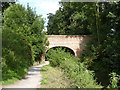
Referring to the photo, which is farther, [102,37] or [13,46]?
[102,37]

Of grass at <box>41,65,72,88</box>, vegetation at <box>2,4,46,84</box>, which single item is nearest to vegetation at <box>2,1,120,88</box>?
vegetation at <box>2,4,46,84</box>

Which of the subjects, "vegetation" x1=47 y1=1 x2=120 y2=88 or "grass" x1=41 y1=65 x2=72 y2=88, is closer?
"grass" x1=41 y1=65 x2=72 y2=88

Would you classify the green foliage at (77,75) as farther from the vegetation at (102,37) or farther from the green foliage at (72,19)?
the green foliage at (72,19)

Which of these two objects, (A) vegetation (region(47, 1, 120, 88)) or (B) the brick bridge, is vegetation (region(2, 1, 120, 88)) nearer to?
(A) vegetation (region(47, 1, 120, 88))

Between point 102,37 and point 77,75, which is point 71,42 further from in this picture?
point 77,75

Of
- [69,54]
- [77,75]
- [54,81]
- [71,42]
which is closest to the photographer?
[54,81]

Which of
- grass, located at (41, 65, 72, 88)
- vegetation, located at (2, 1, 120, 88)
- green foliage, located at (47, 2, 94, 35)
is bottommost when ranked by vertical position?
grass, located at (41, 65, 72, 88)

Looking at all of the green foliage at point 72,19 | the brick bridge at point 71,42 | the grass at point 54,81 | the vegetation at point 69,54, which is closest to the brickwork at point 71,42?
the brick bridge at point 71,42

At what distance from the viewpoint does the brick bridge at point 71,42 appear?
17.5 meters

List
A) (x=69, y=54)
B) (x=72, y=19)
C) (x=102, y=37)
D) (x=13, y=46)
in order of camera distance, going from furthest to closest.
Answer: (x=72, y=19) < (x=102, y=37) < (x=69, y=54) < (x=13, y=46)

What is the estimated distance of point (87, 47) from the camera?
1744 centimetres

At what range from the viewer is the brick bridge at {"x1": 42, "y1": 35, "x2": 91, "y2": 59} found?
17513 mm

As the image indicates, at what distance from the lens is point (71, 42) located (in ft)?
58.4

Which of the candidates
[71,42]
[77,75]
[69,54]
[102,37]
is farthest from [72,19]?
[77,75]
